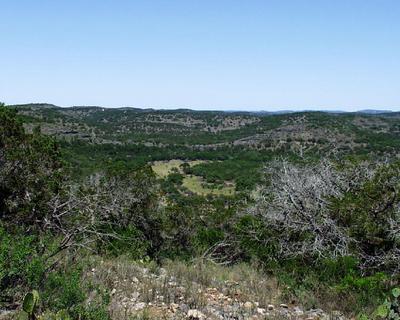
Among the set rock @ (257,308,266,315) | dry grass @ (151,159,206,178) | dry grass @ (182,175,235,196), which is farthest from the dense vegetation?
dry grass @ (151,159,206,178)

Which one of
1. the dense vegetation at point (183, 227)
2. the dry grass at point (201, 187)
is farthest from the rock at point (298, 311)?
the dry grass at point (201, 187)

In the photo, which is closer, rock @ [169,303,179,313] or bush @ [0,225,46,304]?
bush @ [0,225,46,304]

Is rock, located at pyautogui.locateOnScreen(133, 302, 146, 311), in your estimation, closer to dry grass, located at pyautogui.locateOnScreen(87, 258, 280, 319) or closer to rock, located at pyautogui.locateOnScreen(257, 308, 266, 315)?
dry grass, located at pyautogui.locateOnScreen(87, 258, 280, 319)

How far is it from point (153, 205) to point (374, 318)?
6317 mm

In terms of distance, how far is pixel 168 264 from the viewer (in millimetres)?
7379

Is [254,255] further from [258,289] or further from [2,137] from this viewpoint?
[2,137]

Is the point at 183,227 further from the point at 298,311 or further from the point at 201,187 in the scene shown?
the point at 201,187

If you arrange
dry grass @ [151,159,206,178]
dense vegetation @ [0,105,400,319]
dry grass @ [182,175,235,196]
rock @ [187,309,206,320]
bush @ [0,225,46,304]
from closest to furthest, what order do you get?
bush @ [0,225,46,304] → rock @ [187,309,206,320] → dense vegetation @ [0,105,400,319] → dry grass @ [182,175,235,196] → dry grass @ [151,159,206,178]

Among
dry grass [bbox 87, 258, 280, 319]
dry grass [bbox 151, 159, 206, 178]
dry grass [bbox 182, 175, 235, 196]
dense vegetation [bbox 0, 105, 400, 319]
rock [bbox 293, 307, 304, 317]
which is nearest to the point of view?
dense vegetation [bbox 0, 105, 400, 319]

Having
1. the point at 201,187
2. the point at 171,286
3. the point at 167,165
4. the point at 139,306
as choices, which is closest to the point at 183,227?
the point at 171,286

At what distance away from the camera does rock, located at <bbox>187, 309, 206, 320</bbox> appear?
4.57m

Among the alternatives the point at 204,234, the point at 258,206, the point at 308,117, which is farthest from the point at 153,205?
the point at 308,117

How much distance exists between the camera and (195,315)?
4.59 meters

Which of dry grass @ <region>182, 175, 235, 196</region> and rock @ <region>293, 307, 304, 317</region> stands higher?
rock @ <region>293, 307, 304, 317</region>
